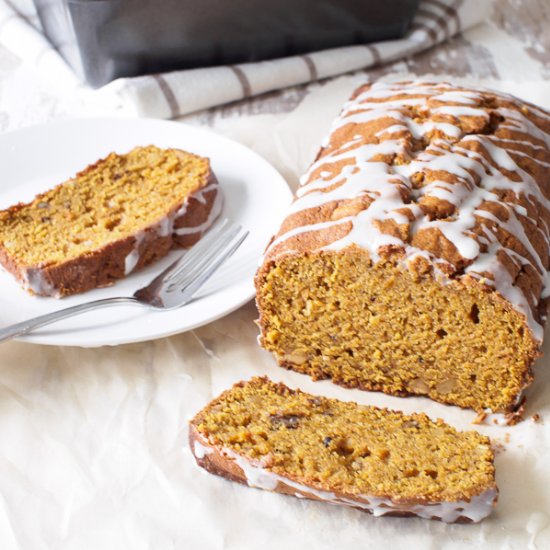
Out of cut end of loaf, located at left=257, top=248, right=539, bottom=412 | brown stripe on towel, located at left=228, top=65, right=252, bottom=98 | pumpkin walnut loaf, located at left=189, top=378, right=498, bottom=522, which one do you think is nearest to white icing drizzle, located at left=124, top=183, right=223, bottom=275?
cut end of loaf, located at left=257, top=248, right=539, bottom=412

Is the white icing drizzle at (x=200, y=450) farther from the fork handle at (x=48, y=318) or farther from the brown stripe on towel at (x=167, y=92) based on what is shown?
→ the brown stripe on towel at (x=167, y=92)

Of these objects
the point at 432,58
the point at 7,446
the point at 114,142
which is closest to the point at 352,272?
the point at 7,446

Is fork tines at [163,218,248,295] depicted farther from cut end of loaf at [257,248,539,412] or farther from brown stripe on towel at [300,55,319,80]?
brown stripe on towel at [300,55,319,80]

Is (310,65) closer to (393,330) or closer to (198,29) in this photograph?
(198,29)

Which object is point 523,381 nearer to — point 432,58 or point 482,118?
point 482,118

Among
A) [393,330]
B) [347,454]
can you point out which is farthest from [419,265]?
[347,454]

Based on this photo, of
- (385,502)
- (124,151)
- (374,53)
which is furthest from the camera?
(374,53)
